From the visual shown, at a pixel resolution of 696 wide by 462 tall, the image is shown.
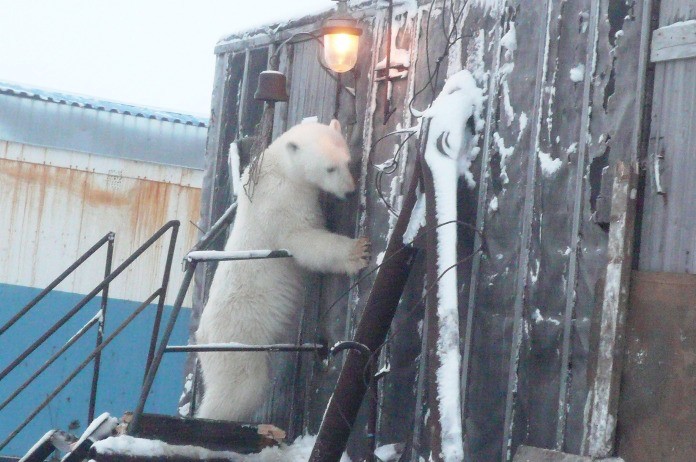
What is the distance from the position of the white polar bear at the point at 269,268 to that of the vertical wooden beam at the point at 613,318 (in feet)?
6.72

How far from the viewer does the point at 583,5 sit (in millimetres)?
3625

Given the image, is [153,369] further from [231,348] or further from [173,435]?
[231,348]

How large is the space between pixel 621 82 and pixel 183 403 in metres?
4.36

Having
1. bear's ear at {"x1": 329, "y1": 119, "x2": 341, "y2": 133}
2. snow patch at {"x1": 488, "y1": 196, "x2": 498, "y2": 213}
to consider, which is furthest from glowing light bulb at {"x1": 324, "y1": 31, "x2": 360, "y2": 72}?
snow patch at {"x1": 488, "y1": 196, "x2": 498, "y2": 213}

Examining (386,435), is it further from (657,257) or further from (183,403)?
(183,403)

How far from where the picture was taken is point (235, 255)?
189 inches

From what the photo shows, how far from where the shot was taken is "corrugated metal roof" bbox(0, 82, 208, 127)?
12.3 meters

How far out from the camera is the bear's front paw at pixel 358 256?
477 cm

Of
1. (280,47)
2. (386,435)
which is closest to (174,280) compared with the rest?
(280,47)

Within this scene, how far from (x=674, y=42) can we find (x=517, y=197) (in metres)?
0.96

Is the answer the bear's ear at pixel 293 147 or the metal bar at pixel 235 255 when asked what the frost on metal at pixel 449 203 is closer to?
the bear's ear at pixel 293 147

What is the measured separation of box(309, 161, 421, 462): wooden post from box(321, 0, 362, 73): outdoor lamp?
3.84 feet

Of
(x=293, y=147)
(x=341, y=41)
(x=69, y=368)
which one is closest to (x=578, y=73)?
(x=341, y=41)

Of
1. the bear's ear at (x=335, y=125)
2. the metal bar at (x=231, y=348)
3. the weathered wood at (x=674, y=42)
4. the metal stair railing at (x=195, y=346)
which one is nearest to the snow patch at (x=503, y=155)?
the weathered wood at (x=674, y=42)
